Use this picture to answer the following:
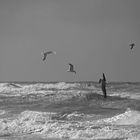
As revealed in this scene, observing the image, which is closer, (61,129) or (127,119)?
(61,129)

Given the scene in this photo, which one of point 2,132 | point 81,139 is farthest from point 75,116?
point 81,139

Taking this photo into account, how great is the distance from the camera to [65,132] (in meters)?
11.2

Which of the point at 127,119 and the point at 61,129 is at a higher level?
the point at 127,119

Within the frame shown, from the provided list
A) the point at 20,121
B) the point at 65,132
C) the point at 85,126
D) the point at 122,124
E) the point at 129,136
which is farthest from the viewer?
the point at 20,121

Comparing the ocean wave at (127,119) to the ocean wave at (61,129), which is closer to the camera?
the ocean wave at (61,129)

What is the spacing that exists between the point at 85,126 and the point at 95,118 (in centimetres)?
258

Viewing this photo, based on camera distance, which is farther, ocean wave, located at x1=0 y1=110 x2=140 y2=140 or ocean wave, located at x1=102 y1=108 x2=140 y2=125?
ocean wave, located at x1=102 y1=108 x2=140 y2=125

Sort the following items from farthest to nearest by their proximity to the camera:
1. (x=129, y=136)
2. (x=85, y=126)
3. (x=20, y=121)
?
(x=20, y=121) → (x=85, y=126) → (x=129, y=136)

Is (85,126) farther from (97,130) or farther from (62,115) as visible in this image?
(62,115)

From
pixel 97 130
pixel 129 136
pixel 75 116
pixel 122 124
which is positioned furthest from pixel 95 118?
pixel 129 136

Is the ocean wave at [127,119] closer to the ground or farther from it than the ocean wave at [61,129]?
farther from it

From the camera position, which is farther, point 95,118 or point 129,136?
point 95,118

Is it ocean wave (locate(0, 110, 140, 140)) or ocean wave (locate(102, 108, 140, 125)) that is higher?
ocean wave (locate(102, 108, 140, 125))

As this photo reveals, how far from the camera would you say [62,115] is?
15.4 meters
